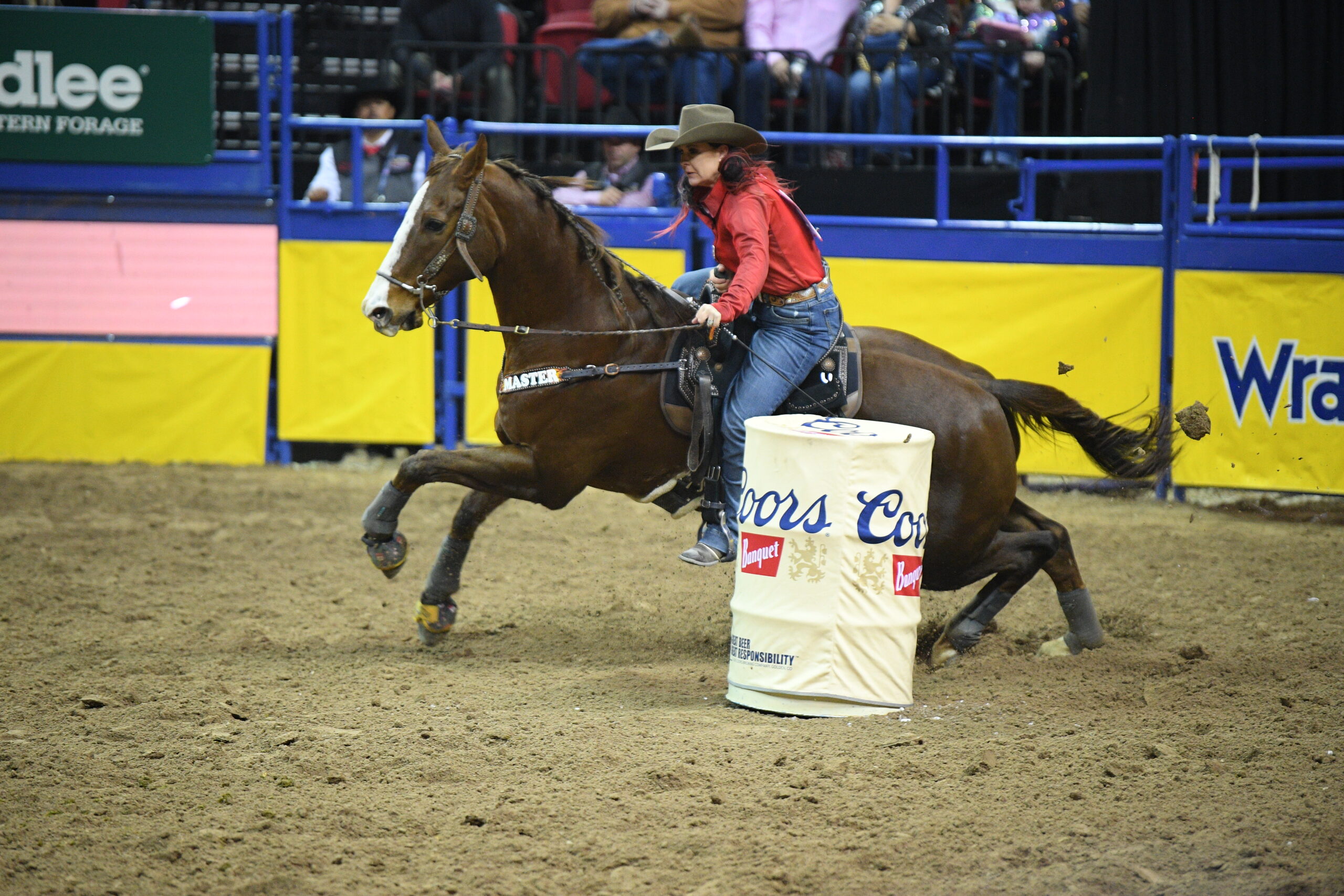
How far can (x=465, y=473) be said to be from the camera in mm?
5367

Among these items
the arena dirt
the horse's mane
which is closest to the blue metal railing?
the arena dirt

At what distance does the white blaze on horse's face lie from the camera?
523 centimetres

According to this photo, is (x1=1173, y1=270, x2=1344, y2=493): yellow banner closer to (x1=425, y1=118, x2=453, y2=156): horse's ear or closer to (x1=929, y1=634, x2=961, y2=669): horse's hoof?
(x1=929, y1=634, x2=961, y2=669): horse's hoof

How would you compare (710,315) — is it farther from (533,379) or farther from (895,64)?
(895,64)

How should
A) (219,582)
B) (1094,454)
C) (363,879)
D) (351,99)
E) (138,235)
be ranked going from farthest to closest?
(351,99), (138,235), (219,582), (1094,454), (363,879)

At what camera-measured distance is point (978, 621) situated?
5480 mm

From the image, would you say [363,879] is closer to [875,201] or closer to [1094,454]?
[1094,454]

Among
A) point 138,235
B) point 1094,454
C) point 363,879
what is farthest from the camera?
point 138,235

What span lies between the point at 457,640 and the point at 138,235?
17.9 ft

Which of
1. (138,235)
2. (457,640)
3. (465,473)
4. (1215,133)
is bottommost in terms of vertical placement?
(457,640)

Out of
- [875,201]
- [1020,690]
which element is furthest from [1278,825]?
[875,201]

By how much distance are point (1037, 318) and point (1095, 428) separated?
3564 mm

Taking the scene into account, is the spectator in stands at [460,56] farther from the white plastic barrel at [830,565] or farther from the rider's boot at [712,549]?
the white plastic barrel at [830,565]

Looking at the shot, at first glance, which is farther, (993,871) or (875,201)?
(875,201)
